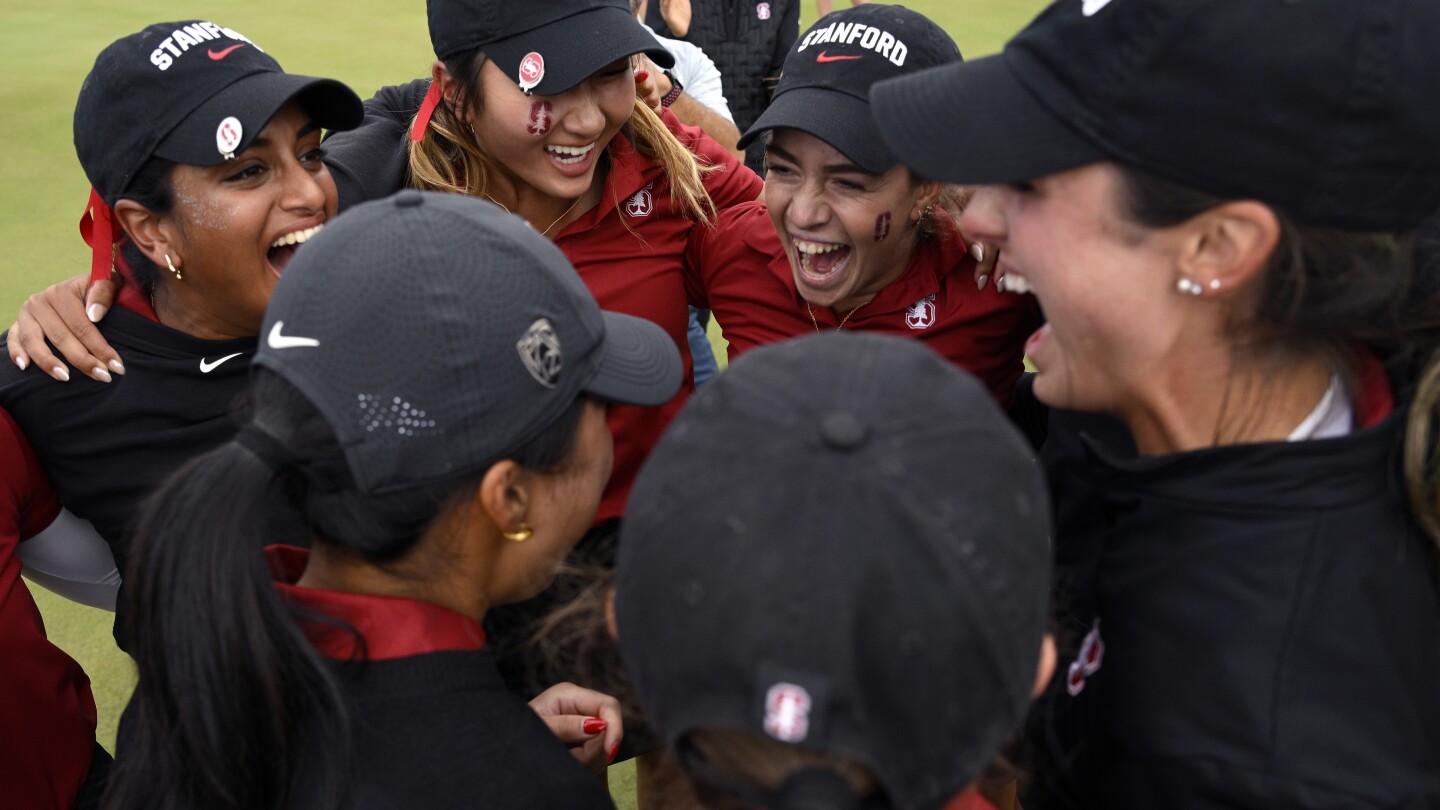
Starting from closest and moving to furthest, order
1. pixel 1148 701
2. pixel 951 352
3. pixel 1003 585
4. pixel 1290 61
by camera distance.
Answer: pixel 1003 585, pixel 1290 61, pixel 1148 701, pixel 951 352

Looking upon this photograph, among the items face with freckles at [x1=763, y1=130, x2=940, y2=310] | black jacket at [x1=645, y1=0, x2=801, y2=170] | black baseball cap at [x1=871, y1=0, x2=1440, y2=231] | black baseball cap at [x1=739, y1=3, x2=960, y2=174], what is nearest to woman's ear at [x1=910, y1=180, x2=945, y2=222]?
face with freckles at [x1=763, y1=130, x2=940, y2=310]

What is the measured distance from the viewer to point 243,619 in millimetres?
1281

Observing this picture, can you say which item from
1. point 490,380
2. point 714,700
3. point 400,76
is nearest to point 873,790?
point 714,700

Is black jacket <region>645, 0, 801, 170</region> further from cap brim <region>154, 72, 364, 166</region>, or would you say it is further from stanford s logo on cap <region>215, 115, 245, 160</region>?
stanford s logo on cap <region>215, 115, 245, 160</region>

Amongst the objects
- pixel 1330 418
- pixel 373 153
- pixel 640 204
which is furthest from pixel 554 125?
pixel 1330 418

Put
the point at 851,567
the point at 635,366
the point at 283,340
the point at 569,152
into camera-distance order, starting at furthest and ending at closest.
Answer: the point at 569,152 → the point at 635,366 → the point at 283,340 → the point at 851,567

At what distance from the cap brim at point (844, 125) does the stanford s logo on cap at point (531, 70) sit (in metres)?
0.57

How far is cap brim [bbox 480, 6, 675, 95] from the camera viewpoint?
2.46 m

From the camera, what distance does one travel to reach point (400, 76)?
859cm

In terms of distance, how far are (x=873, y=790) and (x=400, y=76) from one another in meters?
8.49

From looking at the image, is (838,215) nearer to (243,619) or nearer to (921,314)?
(921,314)

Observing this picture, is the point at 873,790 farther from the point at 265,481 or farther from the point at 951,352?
the point at 951,352

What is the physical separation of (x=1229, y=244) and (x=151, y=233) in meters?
1.91

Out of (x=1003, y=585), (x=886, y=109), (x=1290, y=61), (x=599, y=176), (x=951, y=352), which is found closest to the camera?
(x=1003, y=585)
